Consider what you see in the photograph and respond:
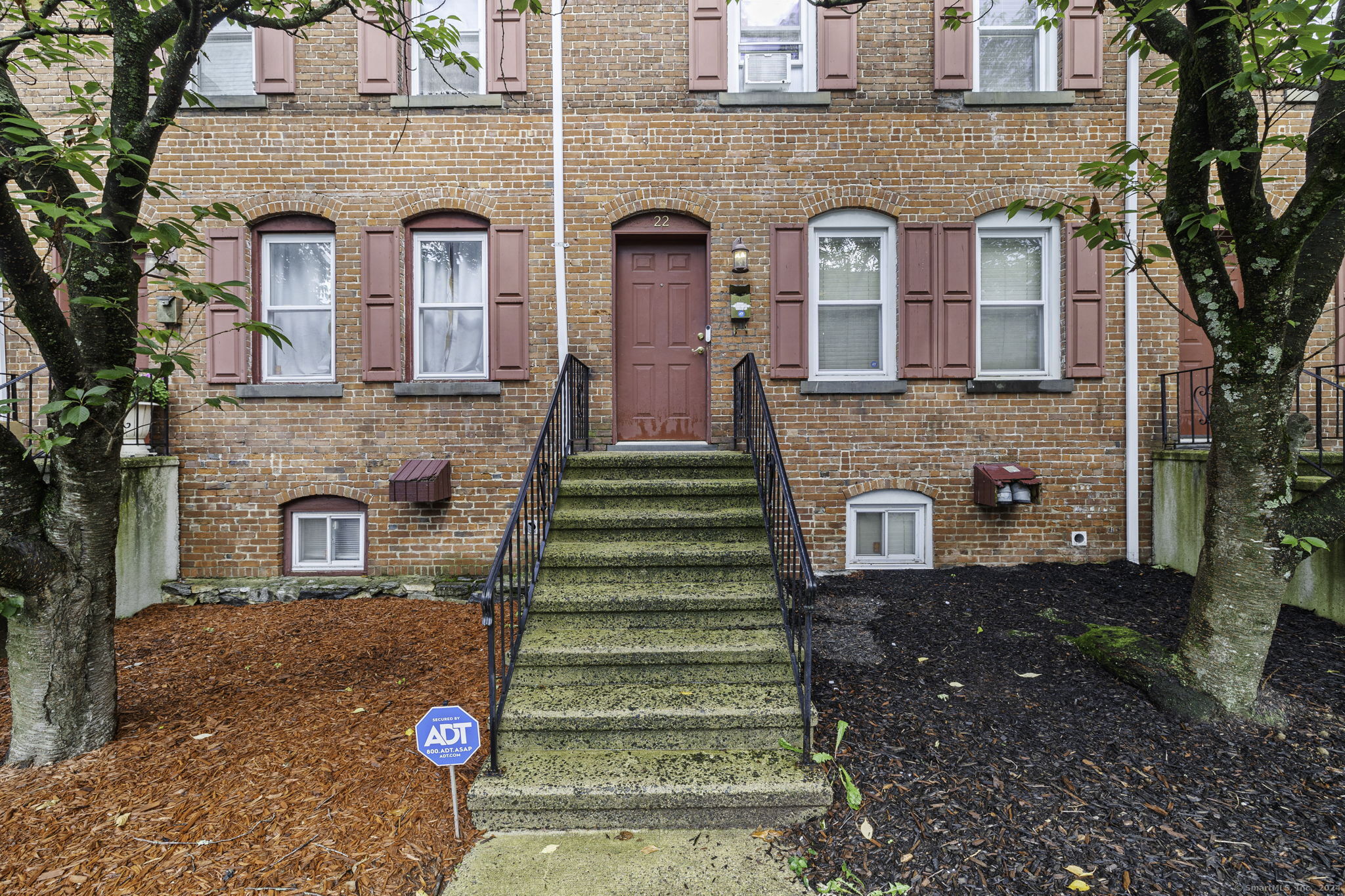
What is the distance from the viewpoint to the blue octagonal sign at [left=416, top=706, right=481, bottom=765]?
255cm

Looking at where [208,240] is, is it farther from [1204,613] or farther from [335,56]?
[1204,613]

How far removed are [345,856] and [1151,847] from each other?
10.9ft

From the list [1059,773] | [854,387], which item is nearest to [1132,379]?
[854,387]

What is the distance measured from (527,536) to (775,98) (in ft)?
16.0

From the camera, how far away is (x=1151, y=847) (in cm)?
242

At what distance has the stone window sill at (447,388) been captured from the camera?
5.79 metres

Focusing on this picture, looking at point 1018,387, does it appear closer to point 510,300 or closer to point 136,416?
point 510,300

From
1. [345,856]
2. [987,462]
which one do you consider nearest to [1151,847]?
[345,856]

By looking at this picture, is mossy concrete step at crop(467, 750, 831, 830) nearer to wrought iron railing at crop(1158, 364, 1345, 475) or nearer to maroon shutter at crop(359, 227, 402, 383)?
maroon shutter at crop(359, 227, 402, 383)

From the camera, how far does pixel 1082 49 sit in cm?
576

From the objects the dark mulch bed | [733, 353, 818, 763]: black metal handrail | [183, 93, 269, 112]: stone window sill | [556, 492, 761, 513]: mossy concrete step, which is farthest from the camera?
[183, 93, 269, 112]: stone window sill

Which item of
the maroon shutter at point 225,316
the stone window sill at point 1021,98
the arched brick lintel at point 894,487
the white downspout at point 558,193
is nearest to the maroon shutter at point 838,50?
the stone window sill at point 1021,98

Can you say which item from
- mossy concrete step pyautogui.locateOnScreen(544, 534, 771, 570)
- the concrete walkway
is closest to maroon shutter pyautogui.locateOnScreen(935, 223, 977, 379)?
mossy concrete step pyautogui.locateOnScreen(544, 534, 771, 570)

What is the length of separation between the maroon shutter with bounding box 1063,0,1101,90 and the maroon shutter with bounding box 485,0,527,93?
5.29 metres
